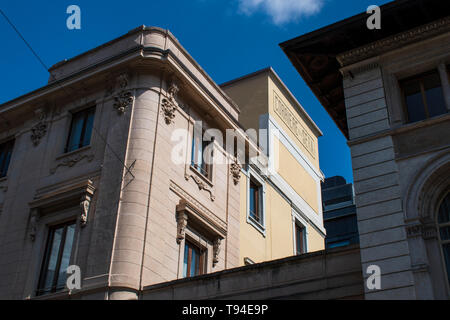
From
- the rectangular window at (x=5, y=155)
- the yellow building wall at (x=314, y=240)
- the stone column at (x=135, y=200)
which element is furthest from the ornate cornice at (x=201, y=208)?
the yellow building wall at (x=314, y=240)

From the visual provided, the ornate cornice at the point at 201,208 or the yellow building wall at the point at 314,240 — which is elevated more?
the yellow building wall at the point at 314,240

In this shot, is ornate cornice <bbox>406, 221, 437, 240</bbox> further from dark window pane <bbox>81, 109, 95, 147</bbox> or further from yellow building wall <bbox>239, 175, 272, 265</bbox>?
dark window pane <bbox>81, 109, 95, 147</bbox>

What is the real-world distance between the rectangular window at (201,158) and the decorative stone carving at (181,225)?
8.81ft

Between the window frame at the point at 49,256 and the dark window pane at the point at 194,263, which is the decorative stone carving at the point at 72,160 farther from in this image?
the dark window pane at the point at 194,263

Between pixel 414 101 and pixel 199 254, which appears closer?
pixel 414 101

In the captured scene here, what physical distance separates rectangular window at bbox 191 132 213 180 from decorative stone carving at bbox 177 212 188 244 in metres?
2.69

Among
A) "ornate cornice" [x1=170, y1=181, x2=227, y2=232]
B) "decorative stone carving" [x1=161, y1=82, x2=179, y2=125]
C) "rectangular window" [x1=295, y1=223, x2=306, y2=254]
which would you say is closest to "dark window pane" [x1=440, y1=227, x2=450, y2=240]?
"ornate cornice" [x1=170, y1=181, x2=227, y2=232]

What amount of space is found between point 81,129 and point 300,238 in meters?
13.8

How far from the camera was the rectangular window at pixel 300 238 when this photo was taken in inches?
1226

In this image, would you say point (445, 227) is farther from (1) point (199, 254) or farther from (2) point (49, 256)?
(2) point (49, 256)

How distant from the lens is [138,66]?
22.7 meters

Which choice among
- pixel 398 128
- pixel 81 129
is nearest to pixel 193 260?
pixel 81 129

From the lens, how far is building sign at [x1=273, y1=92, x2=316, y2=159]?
108ft

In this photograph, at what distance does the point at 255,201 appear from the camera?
91.8 feet
